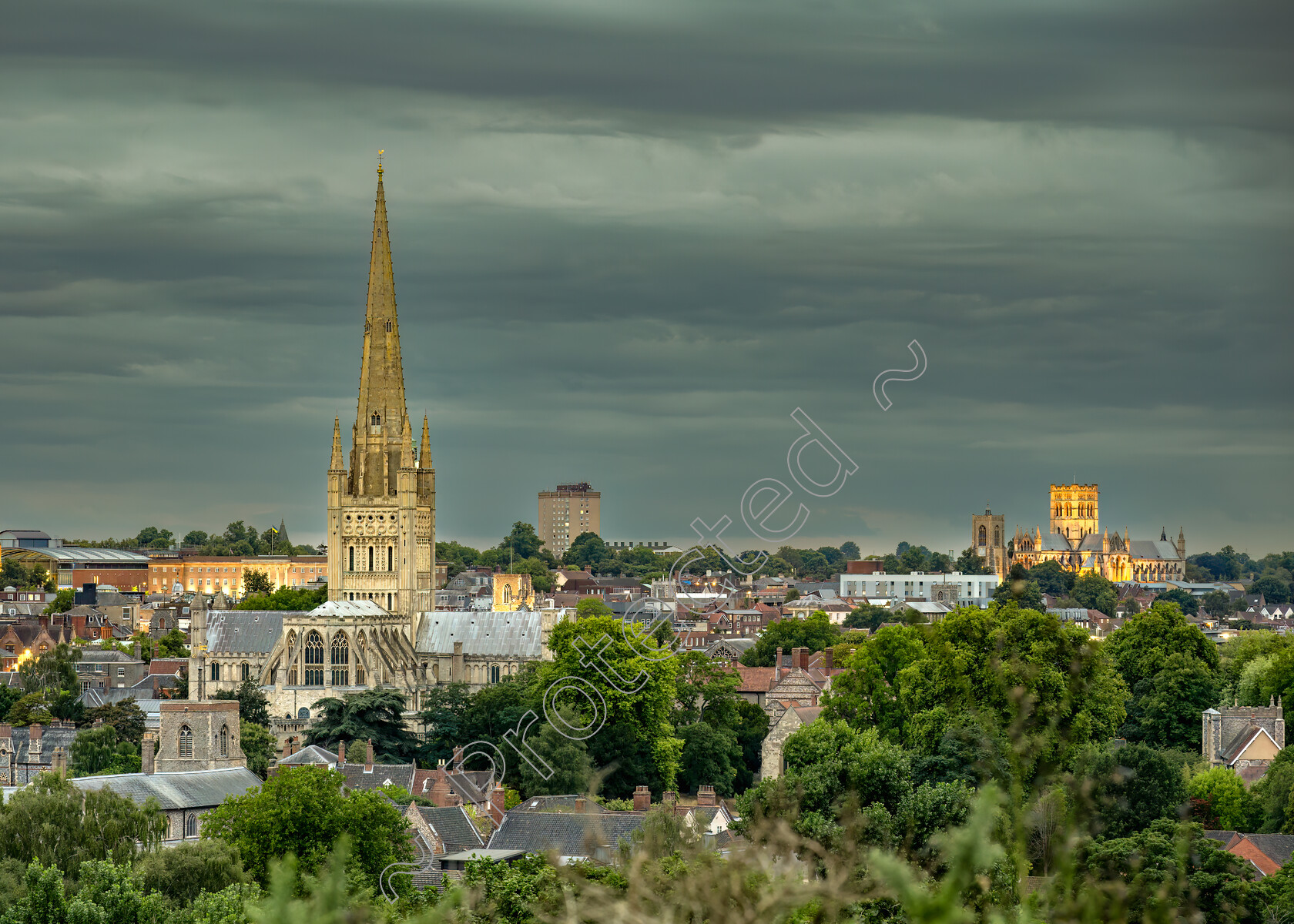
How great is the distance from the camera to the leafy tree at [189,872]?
148 feet

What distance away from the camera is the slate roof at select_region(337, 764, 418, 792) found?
6494 centimetres

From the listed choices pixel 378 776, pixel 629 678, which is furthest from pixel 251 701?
pixel 378 776

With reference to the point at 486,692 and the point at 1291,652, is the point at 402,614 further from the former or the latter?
the point at 1291,652

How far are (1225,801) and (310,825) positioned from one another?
2758 cm

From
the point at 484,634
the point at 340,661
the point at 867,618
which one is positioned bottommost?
the point at 340,661

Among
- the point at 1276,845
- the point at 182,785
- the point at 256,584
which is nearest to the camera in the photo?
the point at 1276,845

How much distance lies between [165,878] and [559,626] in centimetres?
4205

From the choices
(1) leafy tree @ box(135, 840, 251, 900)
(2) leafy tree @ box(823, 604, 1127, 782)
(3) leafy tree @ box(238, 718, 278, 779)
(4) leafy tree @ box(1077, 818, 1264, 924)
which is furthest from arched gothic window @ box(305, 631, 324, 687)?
(4) leafy tree @ box(1077, 818, 1264, 924)

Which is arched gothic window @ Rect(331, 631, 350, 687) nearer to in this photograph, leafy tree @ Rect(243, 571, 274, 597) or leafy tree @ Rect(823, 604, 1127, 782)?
leafy tree @ Rect(823, 604, 1127, 782)

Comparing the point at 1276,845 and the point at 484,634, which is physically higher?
the point at 484,634

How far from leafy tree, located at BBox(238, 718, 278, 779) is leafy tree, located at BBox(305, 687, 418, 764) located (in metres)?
1.92

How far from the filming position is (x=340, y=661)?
99250mm

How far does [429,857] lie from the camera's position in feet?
174

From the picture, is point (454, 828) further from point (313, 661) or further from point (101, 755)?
point (313, 661)
